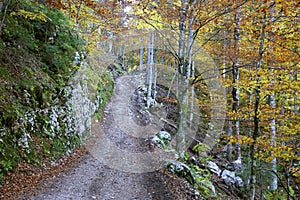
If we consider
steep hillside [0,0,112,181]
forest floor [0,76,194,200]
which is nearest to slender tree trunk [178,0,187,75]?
forest floor [0,76,194,200]

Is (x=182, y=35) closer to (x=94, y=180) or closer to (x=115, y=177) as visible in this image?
(x=115, y=177)

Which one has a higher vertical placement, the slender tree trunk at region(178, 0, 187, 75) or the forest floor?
the slender tree trunk at region(178, 0, 187, 75)

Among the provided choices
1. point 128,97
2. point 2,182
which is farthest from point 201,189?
point 128,97

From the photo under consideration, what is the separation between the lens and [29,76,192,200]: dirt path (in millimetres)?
6051

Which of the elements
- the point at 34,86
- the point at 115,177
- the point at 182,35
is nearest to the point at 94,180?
the point at 115,177

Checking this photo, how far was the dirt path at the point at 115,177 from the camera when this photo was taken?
19.9ft

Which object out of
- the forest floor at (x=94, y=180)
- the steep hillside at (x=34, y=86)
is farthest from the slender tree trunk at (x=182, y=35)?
the steep hillside at (x=34, y=86)

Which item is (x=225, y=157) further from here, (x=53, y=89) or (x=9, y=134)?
(x=9, y=134)

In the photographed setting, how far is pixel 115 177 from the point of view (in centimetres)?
744

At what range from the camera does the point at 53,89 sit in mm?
8922

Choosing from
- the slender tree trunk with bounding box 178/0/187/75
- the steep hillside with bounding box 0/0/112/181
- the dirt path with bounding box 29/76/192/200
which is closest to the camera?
the dirt path with bounding box 29/76/192/200

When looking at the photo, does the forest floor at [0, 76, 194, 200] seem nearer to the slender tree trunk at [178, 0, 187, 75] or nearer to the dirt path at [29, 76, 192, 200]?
the dirt path at [29, 76, 192, 200]

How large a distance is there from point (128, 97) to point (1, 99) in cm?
1673

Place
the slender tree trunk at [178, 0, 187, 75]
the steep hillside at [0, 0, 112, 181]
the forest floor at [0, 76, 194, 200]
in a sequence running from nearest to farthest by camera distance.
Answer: the forest floor at [0, 76, 194, 200], the steep hillside at [0, 0, 112, 181], the slender tree trunk at [178, 0, 187, 75]
